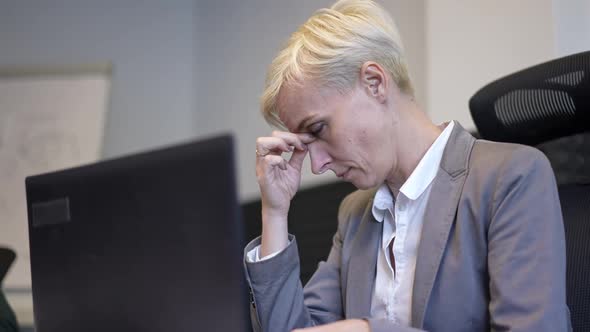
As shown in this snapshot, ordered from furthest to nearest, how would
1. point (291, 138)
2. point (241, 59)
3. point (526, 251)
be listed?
point (241, 59), point (291, 138), point (526, 251)

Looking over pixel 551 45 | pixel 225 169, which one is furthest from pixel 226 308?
pixel 551 45

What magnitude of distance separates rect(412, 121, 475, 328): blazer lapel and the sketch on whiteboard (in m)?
2.33

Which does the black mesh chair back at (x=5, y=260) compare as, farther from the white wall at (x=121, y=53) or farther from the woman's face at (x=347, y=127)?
the white wall at (x=121, y=53)

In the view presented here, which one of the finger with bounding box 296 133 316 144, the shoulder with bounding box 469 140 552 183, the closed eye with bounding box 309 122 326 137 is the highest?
the closed eye with bounding box 309 122 326 137

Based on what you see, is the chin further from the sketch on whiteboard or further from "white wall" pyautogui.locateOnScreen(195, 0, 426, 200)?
the sketch on whiteboard

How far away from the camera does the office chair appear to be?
1212 millimetres

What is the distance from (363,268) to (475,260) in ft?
0.81

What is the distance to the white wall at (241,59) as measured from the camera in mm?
2957

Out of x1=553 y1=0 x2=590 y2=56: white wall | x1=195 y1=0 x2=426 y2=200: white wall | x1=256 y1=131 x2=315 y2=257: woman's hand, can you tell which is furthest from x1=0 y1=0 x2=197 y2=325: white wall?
x1=256 y1=131 x2=315 y2=257: woman's hand

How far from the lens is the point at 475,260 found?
1077mm

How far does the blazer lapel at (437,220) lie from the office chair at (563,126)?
0.22 meters

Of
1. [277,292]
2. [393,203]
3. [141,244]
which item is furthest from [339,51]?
[141,244]

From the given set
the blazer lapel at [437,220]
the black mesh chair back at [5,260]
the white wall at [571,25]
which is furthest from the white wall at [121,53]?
the blazer lapel at [437,220]

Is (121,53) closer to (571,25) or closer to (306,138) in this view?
(571,25)
